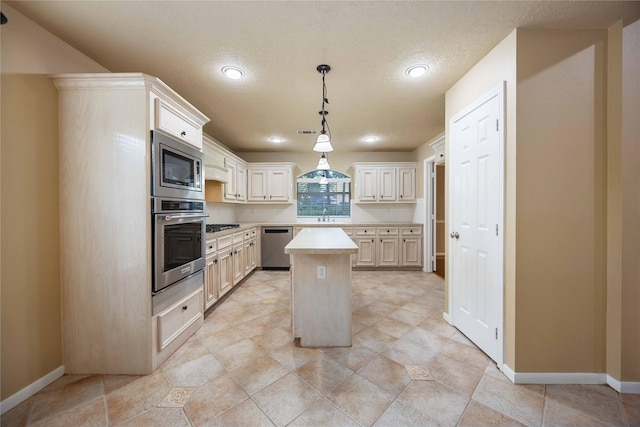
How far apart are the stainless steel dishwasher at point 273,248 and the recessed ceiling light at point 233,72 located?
2.99 m

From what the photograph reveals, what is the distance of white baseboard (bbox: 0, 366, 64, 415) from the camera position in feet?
4.76

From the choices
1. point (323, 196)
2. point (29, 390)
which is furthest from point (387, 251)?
point (29, 390)

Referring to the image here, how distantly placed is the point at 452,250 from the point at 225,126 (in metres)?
3.46

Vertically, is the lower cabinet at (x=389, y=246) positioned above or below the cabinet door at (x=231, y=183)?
below

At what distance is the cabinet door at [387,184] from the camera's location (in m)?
5.03

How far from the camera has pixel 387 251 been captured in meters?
4.80

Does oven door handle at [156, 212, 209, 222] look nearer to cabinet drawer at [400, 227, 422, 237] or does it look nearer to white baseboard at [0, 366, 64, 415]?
white baseboard at [0, 366, 64, 415]

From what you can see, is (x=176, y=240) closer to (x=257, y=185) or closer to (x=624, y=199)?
(x=257, y=185)

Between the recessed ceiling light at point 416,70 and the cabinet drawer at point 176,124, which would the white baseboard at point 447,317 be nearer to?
the recessed ceiling light at point 416,70

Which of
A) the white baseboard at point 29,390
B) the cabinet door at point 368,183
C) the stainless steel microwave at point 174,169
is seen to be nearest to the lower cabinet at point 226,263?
the stainless steel microwave at point 174,169

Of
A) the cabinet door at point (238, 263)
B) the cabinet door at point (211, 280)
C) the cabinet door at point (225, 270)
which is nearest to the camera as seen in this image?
the cabinet door at point (211, 280)

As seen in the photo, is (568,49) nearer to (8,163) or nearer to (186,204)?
(186,204)

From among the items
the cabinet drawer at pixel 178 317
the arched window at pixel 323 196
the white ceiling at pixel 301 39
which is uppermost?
the white ceiling at pixel 301 39

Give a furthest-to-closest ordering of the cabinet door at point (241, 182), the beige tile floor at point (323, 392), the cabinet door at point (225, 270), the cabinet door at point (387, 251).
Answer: the cabinet door at point (387, 251) → the cabinet door at point (241, 182) → the cabinet door at point (225, 270) → the beige tile floor at point (323, 392)
